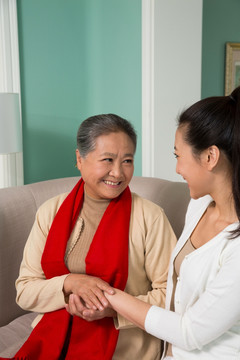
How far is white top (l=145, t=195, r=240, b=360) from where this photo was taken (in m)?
1.13

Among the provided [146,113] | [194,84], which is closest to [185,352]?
[146,113]

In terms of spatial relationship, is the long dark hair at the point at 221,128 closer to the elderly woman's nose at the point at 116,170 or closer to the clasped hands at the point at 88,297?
the elderly woman's nose at the point at 116,170

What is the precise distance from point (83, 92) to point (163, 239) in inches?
86.4

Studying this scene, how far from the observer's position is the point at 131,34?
9.93 ft

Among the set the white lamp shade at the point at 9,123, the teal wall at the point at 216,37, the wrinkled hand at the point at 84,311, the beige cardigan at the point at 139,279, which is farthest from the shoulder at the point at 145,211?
the teal wall at the point at 216,37

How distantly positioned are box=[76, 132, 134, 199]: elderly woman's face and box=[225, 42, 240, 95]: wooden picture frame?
257 cm

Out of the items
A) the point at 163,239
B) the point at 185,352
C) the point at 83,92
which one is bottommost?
the point at 185,352

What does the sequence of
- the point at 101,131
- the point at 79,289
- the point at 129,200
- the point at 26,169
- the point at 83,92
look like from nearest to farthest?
the point at 79,289 < the point at 101,131 < the point at 129,200 < the point at 26,169 < the point at 83,92

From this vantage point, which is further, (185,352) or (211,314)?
(185,352)

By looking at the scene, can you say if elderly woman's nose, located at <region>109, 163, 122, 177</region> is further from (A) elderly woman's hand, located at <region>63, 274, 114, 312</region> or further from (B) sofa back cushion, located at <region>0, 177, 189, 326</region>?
(B) sofa back cushion, located at <region>0, 177, 189, 326</region>

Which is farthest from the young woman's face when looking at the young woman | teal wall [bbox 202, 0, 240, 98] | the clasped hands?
teal wall [bbox 202, 0, 240, 98]

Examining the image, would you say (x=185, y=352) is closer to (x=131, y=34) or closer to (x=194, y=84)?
(x=194, y=84)

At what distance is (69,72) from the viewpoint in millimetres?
3432

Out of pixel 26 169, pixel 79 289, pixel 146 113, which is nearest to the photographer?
pixel 79 289
